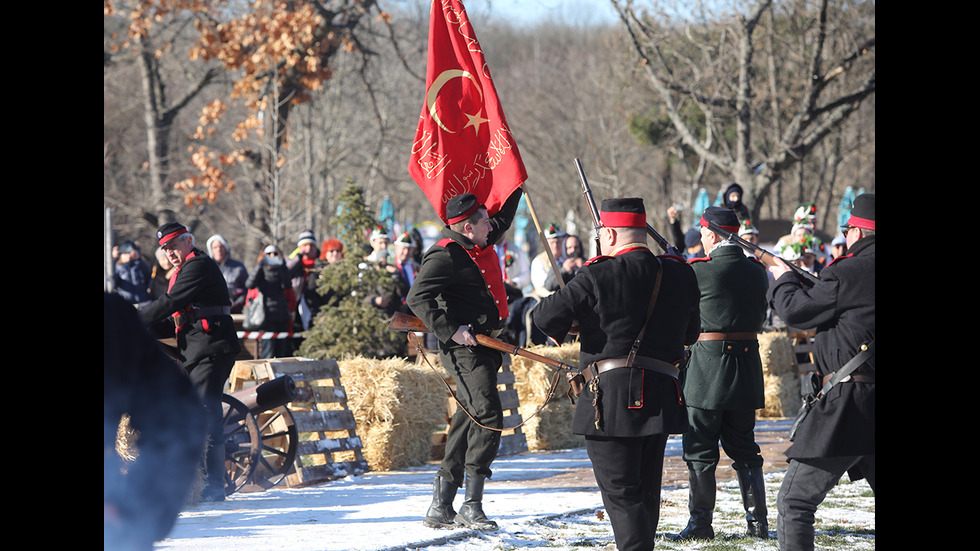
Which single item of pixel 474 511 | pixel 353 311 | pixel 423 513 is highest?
pixel 353 311

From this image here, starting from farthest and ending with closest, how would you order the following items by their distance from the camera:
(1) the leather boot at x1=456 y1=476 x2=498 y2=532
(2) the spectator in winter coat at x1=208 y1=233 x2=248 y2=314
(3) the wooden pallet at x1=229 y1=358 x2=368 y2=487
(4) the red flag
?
1. (2) the spectator in winter coat at x1=208 y1=233 x2=248 y2=314
2. (3) the wooden pallet at x1=229 y1=358 x2=368 y2=487
3. (4) the red flag
4. (1) the leather boot at x1=456 y1=476 x2=498 y2=532

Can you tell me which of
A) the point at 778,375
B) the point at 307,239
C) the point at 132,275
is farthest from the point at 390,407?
the point at 132,275

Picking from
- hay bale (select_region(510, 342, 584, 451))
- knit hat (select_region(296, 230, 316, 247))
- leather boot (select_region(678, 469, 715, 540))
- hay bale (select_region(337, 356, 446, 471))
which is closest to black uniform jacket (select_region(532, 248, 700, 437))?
leather boot (select_region(678, 469, 715, 540))

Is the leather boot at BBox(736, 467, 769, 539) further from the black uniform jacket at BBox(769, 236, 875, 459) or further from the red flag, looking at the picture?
the red flag

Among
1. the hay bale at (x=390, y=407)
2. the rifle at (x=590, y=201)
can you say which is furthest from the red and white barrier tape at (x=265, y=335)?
the rifle at (x=590, y=201)

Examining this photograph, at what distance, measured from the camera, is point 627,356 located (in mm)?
5207

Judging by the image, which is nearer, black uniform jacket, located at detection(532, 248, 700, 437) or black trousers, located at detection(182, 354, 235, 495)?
black uniform jacket, located at detection(532, 248, 700, 437)

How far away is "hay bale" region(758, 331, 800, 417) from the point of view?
12953 millimetres

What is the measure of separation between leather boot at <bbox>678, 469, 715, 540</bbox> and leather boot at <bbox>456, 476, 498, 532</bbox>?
1.22 m

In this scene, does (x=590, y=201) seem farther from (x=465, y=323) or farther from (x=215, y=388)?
(x=215, y=388)

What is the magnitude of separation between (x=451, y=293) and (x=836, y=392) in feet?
8.68
